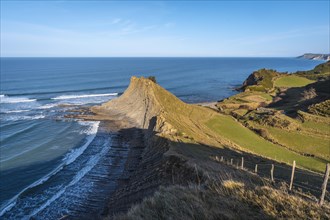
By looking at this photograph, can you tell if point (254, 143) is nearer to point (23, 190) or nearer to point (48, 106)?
point (23, 190)

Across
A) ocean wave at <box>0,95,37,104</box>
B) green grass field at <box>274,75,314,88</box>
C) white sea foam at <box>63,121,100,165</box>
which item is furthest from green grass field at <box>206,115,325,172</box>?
green grass field at <box>274,75,314,88</box>

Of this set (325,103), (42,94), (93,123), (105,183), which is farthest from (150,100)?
(42,94)

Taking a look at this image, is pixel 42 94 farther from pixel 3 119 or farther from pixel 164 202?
pixel 164 202

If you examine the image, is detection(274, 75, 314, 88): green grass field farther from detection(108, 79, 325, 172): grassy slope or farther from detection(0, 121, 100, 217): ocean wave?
detection(0, 121, 100, 217): ocean wave

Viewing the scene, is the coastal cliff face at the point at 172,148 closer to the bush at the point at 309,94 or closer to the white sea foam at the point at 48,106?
the white sea foam at the point at 48,106

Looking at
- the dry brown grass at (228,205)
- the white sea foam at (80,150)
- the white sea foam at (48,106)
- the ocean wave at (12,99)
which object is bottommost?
the white sea foam at (80,150)

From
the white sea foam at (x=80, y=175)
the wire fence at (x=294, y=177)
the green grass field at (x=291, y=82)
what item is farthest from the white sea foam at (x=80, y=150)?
the green grass field at (x=291, y=82)
